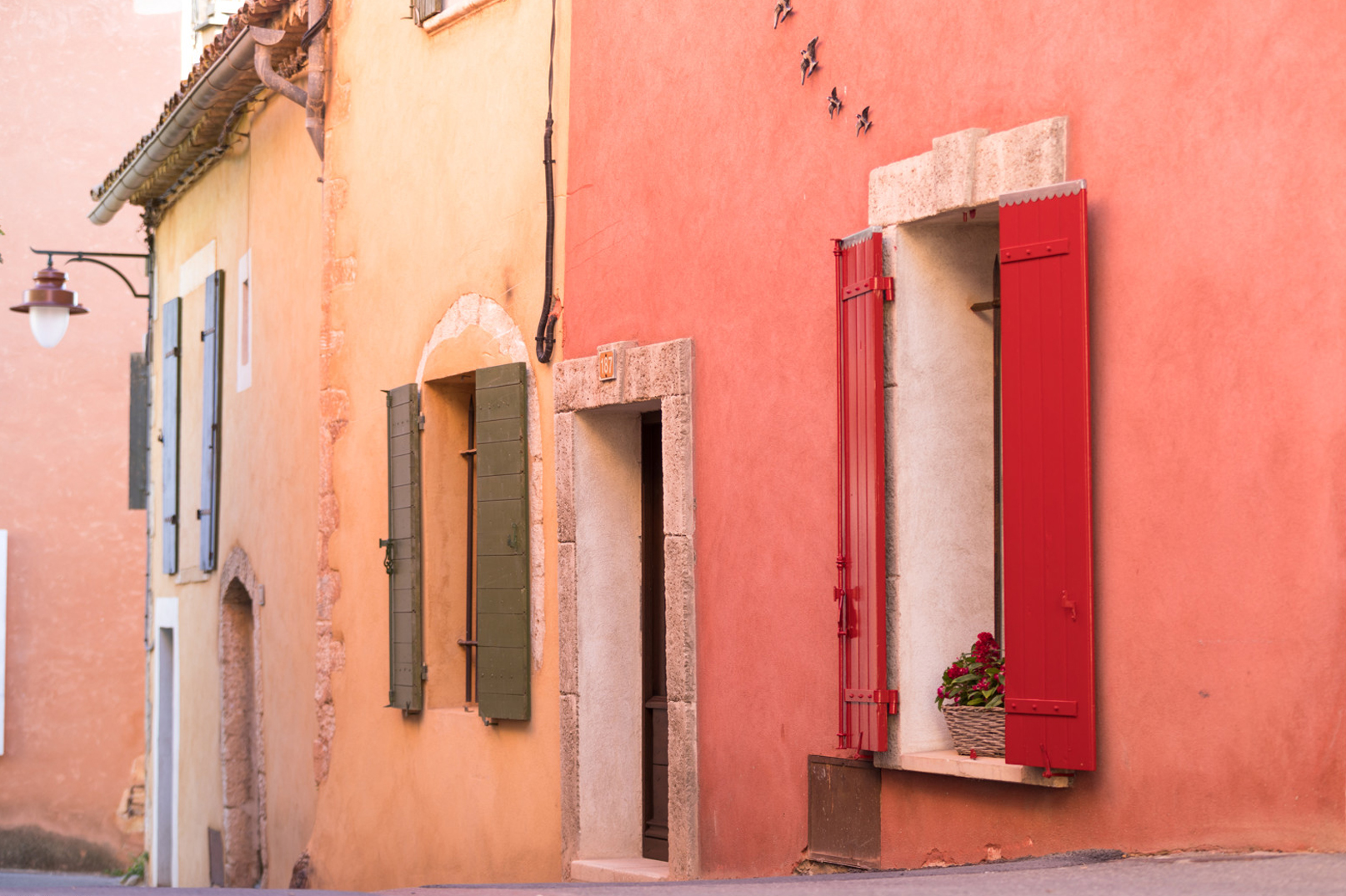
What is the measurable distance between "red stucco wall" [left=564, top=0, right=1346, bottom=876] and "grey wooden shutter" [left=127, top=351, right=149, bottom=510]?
10468 millimetres

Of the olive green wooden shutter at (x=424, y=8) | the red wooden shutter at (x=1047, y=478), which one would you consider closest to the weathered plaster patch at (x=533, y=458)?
the olive green wooden shutter at (x=424, y=8)

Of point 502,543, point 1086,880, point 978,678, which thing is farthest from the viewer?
point 502,543

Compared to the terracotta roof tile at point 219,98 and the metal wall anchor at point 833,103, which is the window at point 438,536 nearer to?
the terracotta roof tile at point 219,98

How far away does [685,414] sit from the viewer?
22.1 ft

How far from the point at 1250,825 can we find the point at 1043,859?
626mm

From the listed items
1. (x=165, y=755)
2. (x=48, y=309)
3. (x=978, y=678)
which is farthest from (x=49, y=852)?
(x=978, y=678)

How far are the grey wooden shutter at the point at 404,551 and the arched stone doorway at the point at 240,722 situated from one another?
91.7 inches

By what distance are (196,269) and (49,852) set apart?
669 centimetres

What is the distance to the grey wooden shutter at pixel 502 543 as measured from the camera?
7.77 m

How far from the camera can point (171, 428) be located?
1356 centimetres

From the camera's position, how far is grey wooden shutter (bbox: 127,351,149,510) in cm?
1602

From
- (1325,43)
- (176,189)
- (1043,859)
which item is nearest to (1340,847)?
(1043,859)

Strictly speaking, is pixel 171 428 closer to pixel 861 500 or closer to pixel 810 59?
pixel 810 59

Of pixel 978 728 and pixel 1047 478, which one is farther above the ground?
pixel 1047 478
